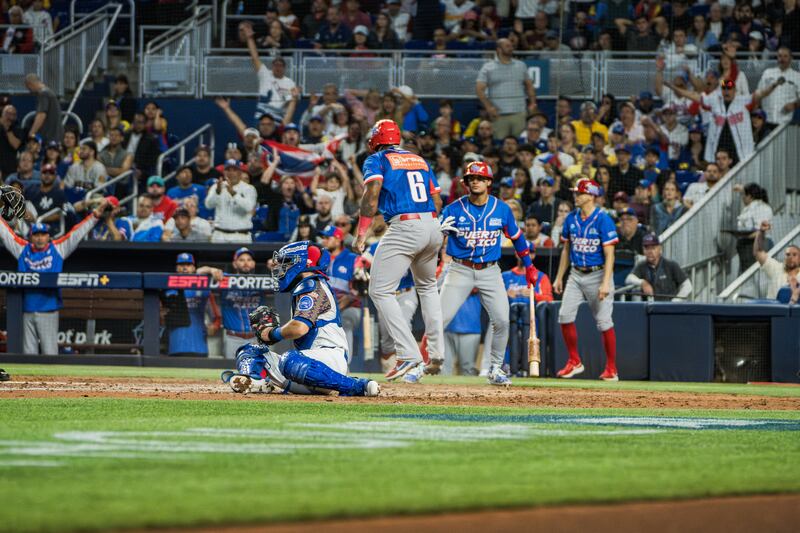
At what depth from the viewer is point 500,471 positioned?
4750 mm

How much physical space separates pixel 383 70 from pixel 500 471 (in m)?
16.2

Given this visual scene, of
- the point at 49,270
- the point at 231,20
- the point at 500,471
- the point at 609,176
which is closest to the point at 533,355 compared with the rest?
the point at 609,176

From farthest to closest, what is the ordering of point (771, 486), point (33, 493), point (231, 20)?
point (231, 20) → point (771, 486) → point (33, 493)

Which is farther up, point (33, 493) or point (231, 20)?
point (231, 20)

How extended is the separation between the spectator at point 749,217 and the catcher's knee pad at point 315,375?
8933 millimetres

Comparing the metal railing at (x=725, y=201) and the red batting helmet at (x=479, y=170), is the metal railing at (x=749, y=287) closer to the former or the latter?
the metal railing at (x=725, y=201)

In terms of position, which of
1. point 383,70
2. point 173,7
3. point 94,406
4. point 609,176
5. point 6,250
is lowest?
point 94,406

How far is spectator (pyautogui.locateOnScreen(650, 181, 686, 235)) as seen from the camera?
17.0 m

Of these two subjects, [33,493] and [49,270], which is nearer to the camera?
[33,493]

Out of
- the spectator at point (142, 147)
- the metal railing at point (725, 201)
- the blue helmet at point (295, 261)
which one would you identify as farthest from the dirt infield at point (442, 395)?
the spectator at point (142, 147)

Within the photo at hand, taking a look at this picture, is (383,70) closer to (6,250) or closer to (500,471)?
(6,250)

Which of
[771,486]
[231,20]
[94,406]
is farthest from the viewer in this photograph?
[231,20]

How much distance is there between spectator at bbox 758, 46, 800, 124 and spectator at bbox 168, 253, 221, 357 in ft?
28.7

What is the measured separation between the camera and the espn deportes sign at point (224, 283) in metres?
15.8
